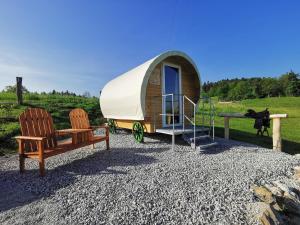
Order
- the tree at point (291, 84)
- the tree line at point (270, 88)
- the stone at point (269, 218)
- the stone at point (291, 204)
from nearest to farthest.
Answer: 1. the stone at point (269, 218)
2. the stone at point (291, 204)
3. the tree at point (291, 84)
4. the tree line at point (270, 88)

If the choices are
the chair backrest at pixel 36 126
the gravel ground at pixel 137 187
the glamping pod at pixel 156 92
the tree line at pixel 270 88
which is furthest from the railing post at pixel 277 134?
the tree line at pixel 270 88

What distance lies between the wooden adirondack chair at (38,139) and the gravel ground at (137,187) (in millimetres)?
427

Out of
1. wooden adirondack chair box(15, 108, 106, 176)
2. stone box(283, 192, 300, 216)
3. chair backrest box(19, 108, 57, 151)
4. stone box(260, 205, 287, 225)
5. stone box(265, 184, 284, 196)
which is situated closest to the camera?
stone box(260, 205, 287, 225)

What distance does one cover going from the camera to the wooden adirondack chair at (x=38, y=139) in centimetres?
424

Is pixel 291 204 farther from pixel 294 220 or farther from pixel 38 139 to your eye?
pixel 38 139

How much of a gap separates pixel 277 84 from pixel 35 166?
6702 cm

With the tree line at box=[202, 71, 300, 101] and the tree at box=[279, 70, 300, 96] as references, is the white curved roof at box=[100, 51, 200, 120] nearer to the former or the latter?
the tree line at box=[202, 71, 300, 101]

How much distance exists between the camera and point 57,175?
427cm

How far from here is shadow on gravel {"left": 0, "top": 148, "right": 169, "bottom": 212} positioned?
11.0ft

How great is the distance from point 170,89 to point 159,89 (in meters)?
0.64

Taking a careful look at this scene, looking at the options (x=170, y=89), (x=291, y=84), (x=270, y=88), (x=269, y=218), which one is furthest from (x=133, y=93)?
(x=270, y=88)

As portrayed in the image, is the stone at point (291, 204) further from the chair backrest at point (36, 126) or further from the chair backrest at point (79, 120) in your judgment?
the chair backrest at point (79, 120)

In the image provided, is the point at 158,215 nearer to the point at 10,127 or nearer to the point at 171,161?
the point at 171,161

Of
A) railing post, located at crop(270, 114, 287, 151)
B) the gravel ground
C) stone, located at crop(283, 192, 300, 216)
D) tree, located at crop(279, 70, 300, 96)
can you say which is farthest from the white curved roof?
tree, located at crop(279, 70, 300, 96)
